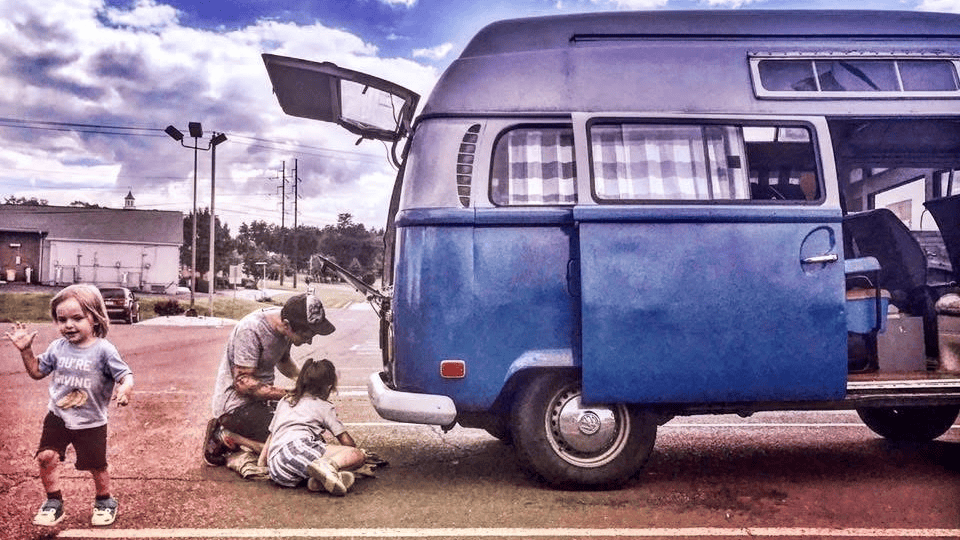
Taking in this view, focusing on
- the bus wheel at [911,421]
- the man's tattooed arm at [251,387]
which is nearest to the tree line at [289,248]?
the man's tattooed arm at [251,387]

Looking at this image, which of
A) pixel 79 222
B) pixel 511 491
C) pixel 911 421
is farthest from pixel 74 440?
pixel 79 222

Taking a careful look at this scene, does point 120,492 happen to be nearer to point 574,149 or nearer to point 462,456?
point 462,456

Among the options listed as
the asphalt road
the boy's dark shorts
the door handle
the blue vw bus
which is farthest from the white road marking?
the door handle

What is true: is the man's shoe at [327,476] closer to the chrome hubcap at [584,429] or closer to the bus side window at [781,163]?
the chrome hubcap at [584,429]

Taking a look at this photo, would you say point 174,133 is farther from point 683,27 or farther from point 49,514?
point 683,27

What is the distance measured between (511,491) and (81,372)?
2464mm

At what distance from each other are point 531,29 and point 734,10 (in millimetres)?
1288

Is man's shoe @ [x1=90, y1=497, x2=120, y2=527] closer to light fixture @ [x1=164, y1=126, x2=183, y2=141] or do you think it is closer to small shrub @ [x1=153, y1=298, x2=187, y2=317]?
light fixture @ [x1=164, y1=126, x2=183, y2=141]

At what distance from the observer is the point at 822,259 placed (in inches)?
181

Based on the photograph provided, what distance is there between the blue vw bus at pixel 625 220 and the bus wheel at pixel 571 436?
13mm

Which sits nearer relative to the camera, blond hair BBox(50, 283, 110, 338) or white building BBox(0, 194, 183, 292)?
blond hair BBox(50, 283, 110, 338)

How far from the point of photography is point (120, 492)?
4.66 metres

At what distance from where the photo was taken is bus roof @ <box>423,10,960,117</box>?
4.77 m

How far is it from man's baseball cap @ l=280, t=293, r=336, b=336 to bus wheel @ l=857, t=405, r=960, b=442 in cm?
411
